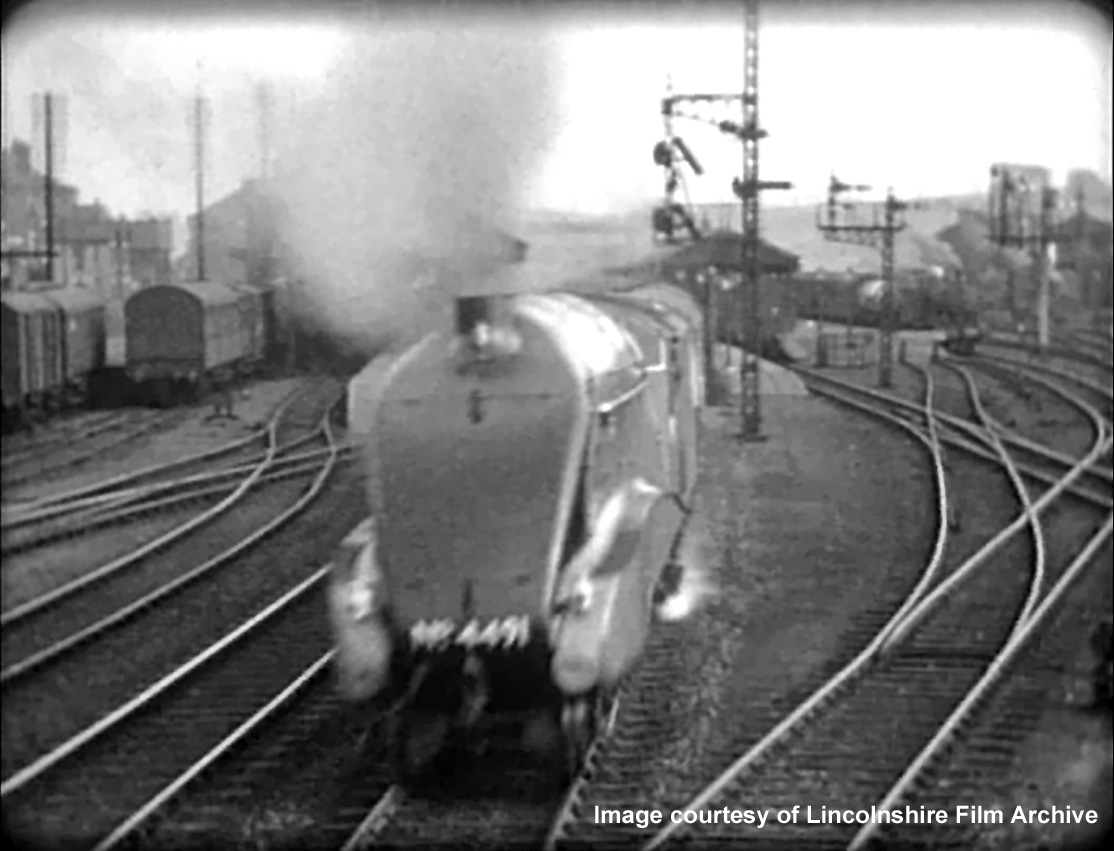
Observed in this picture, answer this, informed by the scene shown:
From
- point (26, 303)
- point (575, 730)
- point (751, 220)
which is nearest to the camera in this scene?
point (575, 730)

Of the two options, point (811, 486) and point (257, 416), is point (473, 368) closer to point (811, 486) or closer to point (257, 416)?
point (257, 416)

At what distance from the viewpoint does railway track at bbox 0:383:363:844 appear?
3740mm

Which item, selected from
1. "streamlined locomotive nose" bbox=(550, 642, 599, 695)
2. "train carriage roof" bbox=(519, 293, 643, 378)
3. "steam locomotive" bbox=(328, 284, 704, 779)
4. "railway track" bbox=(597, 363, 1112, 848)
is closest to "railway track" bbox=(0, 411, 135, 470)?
"steam locomotive" bbox=(328, 284, 704, 779)

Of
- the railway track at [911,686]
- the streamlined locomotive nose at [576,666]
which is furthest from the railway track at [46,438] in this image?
the railway track at [911,686]

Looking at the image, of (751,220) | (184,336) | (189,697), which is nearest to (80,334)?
(184,336)

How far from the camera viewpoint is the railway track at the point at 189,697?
3.74 metres

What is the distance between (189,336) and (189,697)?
95cm

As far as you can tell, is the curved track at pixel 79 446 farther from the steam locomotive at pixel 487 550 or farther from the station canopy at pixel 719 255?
the station canopy at pixel 719 255

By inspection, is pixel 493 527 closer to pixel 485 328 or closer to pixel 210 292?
pixel 485 328

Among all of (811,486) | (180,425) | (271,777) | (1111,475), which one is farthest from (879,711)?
(180,425)

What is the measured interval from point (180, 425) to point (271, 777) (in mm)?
977

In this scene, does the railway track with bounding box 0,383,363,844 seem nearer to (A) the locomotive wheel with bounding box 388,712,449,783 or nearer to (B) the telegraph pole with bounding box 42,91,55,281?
(A) the locomotive wheel with bounding box 388,712,449,783

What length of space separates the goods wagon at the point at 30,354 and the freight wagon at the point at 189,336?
0.66ft

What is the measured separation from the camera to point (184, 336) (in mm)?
4098
